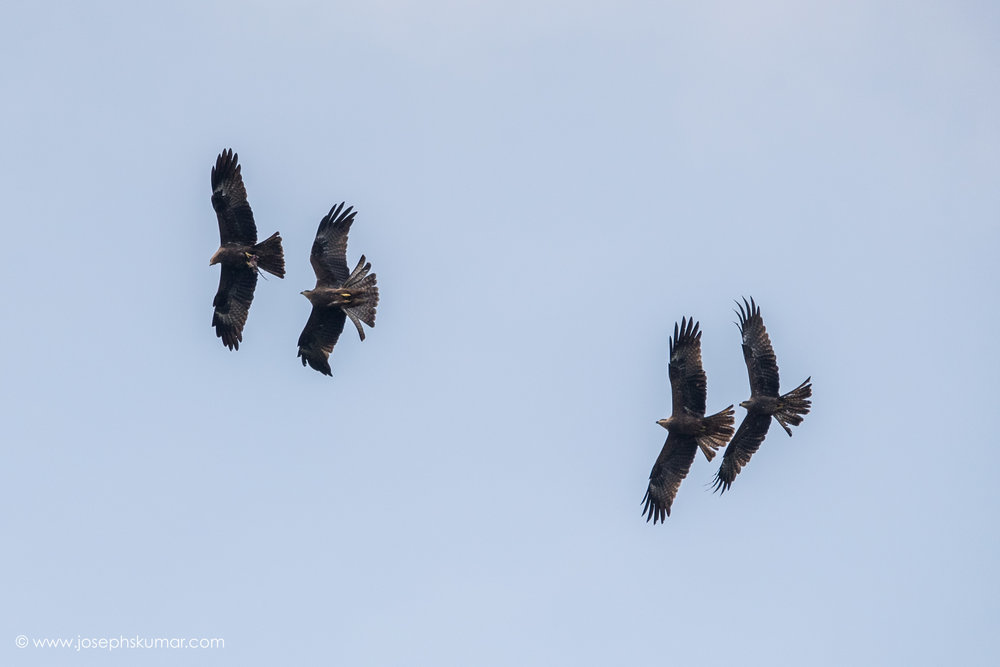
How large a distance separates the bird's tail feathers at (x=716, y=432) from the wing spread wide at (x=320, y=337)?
697cm

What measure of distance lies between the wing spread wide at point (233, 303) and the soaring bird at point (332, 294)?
134cm

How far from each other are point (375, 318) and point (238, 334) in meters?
3.28

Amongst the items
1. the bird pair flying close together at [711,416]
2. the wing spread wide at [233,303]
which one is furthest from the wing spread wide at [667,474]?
the wing spread wide at [233,303]

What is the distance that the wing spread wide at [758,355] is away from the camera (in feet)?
118

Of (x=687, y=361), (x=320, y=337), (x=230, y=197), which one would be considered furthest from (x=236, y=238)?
(x=687, y=361)

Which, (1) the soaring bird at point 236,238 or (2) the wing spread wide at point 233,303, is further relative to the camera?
(2) the wing spread wide at point 233,303

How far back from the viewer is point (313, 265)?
116 feet

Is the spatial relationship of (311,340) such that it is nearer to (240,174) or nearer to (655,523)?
(240,174)

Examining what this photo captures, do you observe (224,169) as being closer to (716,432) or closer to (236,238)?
(236,238)

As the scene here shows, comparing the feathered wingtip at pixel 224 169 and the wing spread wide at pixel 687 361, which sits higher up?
the feathered wingtip at pixel 224 169

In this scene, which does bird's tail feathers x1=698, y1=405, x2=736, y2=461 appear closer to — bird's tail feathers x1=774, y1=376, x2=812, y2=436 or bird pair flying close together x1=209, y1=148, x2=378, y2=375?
bird's tail feathers x1=774, y1=376, x2=812, y2=436

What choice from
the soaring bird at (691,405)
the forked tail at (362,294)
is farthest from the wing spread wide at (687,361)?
the forked tail at (362,294)

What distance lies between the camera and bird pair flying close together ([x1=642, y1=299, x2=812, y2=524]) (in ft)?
114

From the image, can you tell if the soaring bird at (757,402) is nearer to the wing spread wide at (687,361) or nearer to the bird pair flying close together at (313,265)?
the wing spread wide at (687,361)
